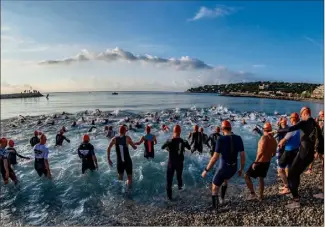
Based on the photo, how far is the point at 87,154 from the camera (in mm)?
10578

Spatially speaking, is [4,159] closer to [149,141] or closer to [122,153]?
[122,153]

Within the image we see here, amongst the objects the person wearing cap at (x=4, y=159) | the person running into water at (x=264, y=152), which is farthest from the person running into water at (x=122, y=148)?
the person running into water at (x=264, y=152)

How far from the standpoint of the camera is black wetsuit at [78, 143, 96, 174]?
10477 mm

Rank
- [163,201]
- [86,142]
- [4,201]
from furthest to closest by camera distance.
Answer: [86,142], [4,201], [163,201]

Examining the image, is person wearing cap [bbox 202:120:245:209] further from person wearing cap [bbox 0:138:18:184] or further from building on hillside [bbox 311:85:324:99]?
building on hillside [bbox 311:85:324:99]

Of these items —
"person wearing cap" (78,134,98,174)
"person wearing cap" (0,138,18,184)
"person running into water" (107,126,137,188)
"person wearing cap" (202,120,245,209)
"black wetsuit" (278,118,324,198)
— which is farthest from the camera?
"person wearing cap" (78,134,98,174)

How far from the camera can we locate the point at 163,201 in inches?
357

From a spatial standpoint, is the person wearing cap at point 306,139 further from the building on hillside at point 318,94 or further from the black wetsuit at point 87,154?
the building on hillside at point 318,94

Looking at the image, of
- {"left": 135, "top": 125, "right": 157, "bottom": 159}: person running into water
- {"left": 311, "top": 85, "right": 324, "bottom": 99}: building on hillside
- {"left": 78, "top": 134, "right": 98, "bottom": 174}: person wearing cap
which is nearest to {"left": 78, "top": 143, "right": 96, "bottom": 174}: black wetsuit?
{"left": 78, "top": 134, "right": 98, "bottom": 174}: person wearing cap

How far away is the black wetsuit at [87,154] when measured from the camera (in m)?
10.5

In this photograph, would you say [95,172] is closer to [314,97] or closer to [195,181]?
[195,181]

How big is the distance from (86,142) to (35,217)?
308 centimetres

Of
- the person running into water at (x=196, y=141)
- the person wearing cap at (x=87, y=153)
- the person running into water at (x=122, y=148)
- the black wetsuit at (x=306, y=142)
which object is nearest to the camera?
the black wetsuit at (x=306, y=142)

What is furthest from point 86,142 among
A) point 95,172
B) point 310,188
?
point 310,188
